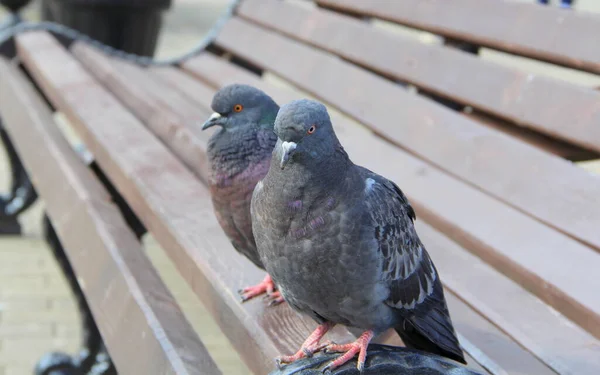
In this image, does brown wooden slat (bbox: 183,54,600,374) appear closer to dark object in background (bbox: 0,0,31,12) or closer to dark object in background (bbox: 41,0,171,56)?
dark object in background (bbox: 0,0,31,12)

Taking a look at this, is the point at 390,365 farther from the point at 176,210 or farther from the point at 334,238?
the point at 176,210

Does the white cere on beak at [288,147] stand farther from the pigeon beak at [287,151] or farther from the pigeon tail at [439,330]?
the pigeon tail at [439,330]

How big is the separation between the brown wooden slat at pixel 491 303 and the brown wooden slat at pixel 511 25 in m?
0.50

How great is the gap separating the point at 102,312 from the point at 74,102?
148cm

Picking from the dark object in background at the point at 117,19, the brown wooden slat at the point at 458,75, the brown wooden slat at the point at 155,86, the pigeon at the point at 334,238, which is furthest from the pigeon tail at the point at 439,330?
the dark object in background at the point at 117,19

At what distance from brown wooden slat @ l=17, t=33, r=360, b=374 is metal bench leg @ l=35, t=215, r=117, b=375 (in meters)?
0.56

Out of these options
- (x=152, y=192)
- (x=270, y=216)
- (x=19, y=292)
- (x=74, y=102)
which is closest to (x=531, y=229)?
(x=270, y=216)

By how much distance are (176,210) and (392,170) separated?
0.72 metres

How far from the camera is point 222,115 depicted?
1963 millimetres

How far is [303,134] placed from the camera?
1.37 metres

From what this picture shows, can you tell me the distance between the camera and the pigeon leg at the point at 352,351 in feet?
4.64

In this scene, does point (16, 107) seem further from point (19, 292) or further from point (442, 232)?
point (442, 232)

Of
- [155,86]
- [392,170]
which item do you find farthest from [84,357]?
[392,170]

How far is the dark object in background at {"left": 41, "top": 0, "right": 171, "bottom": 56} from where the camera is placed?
17.9 ft
